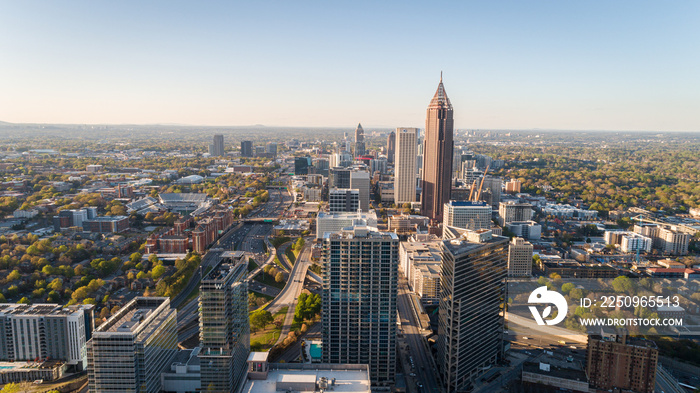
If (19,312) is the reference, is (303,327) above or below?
below

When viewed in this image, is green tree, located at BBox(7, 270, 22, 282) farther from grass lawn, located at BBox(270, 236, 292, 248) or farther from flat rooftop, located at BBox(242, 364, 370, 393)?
flat rooftop, located at BBox(242, 364, 370, 393)

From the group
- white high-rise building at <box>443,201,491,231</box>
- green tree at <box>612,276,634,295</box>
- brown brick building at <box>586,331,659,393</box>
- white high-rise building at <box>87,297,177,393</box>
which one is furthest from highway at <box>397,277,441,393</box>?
green tree at <box>612,276,634,295</box>

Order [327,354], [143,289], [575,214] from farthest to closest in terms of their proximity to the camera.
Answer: [575,214], [143,289], [327,354]

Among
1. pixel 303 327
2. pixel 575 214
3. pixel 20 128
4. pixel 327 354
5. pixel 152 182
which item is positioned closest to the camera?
pixel 327 354

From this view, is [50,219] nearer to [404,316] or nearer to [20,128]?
[404,316]

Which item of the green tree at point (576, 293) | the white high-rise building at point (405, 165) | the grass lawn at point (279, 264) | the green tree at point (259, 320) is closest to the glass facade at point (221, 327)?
the green tree at point (259, 320)

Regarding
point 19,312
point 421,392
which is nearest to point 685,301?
point 421,392

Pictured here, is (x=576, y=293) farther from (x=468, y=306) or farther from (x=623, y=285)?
(x=468, y=306)
